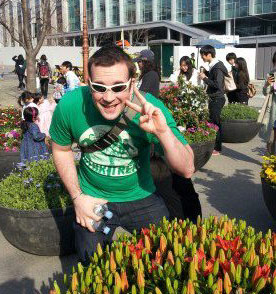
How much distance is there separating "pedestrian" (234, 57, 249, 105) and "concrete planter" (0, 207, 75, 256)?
19.9 ft

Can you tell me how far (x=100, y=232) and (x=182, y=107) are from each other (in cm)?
468

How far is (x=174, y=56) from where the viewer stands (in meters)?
32.1

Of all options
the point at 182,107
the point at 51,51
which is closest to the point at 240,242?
the point at 182,107

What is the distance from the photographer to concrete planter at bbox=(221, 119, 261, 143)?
28.6ft

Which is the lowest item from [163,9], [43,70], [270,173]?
[270,173]

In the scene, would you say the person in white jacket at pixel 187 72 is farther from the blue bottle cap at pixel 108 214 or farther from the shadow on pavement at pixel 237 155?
the blue bottle cap at pixel 108 214

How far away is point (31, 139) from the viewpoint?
5840 mm

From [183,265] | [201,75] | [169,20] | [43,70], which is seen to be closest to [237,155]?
[201,75]

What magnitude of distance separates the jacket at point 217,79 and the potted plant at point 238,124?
1122 millimetres

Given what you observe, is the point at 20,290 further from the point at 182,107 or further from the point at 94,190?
the point at 182,107

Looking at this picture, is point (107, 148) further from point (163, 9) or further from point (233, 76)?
point (163, 9)

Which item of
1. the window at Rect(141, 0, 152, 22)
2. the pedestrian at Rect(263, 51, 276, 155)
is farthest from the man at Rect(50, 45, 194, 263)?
the window at Rect(141, 0, 152, 22)

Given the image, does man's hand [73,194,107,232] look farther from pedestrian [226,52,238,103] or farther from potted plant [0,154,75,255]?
pedestrian [226,52,238,103]

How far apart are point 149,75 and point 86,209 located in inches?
189
